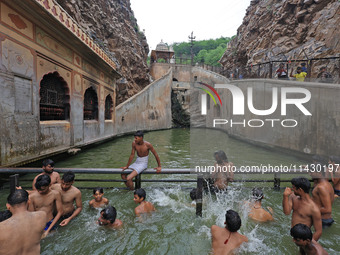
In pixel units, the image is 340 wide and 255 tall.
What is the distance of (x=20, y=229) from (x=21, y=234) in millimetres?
A: 60

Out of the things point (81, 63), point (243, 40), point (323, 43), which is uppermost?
point (243, 40)

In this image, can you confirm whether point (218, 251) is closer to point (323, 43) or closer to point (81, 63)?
point (81, 63)

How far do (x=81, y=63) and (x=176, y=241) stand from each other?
10258mm

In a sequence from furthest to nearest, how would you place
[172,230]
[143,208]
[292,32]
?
[292,32]
[143,208]
[172,230]

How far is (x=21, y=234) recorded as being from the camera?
2215 mm

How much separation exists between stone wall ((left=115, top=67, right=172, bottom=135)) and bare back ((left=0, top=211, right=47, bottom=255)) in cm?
1411

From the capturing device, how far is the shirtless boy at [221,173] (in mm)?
4828

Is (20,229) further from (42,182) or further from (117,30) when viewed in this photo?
(117,30)

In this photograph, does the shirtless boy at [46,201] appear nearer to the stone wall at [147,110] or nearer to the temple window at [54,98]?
the temple window at [54,98]

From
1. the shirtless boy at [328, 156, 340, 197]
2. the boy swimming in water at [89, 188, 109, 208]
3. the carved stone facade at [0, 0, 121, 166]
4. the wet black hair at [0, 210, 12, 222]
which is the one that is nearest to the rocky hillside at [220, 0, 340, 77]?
the shirtless boy at [328, 156, 340, 197]

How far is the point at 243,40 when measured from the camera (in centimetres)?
2941

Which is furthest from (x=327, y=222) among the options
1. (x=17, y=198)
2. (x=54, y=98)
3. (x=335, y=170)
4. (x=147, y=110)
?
(x=147, y=110)

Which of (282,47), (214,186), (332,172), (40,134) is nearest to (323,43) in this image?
(282,47)

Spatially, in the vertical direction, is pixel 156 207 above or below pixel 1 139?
below
